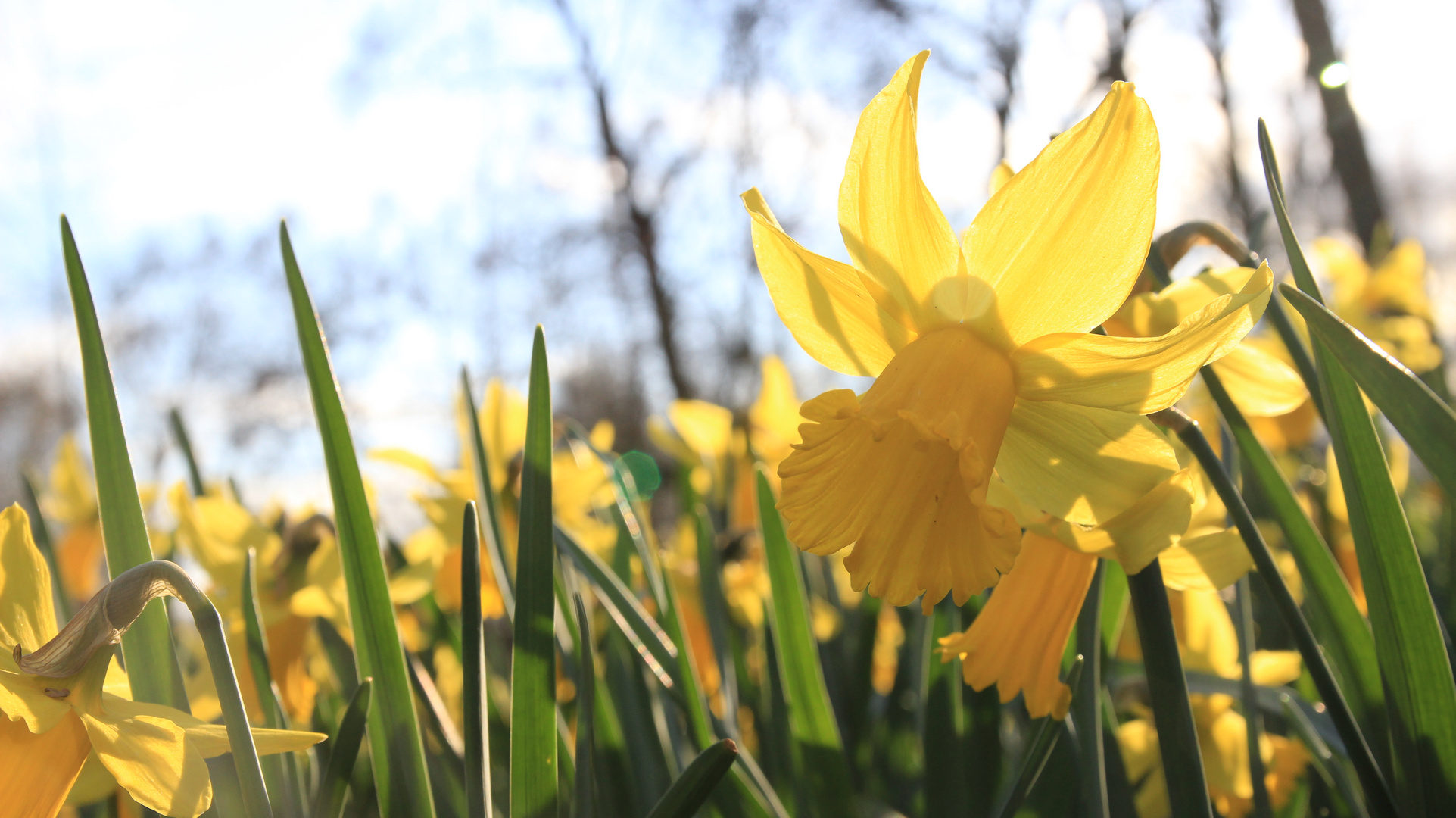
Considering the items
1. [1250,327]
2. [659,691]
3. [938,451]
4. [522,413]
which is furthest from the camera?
[522,413]

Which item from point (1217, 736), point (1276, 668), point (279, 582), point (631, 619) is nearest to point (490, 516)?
point (631, 619)

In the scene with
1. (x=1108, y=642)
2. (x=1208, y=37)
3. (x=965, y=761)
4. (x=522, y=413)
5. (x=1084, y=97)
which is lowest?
(x=965, y=761)

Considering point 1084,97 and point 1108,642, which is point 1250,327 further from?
point 1084,97

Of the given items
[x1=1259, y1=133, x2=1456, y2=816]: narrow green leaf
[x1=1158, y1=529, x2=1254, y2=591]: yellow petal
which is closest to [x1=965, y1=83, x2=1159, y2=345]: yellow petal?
[x1=1259, y1=133, x2=1456, y2=816]: narrow green leaf

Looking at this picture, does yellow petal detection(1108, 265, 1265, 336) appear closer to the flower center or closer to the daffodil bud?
the flower center

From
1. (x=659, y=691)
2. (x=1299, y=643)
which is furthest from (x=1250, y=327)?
(x=659, y=691)
